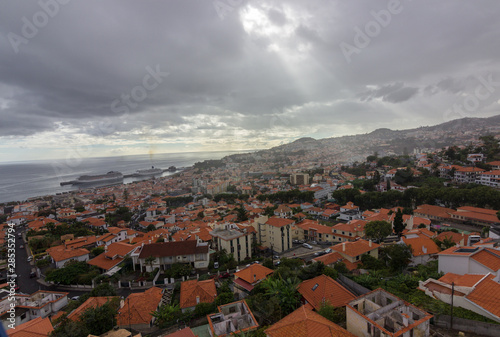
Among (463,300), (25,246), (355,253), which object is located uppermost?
(463,300)

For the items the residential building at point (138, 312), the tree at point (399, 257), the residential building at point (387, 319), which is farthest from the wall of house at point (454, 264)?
the residential building at point (138, 312)

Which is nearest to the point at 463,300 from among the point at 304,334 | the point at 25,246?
the point at 304,334

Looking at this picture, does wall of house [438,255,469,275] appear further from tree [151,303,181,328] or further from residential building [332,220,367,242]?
tree [151,303,181,328]

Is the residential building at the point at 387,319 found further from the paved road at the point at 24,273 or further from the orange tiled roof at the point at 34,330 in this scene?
the paved road at the point at 24,273

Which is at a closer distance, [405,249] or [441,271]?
[441,271]

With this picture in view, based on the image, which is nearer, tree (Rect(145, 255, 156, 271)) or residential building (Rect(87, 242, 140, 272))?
tree (Rect(145, 255, 156, 271))

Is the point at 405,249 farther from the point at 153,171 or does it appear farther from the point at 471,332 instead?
the point at 153,171

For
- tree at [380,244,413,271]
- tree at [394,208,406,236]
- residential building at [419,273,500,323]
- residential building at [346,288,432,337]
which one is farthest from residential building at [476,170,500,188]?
residential building at [346,288,432,337]
